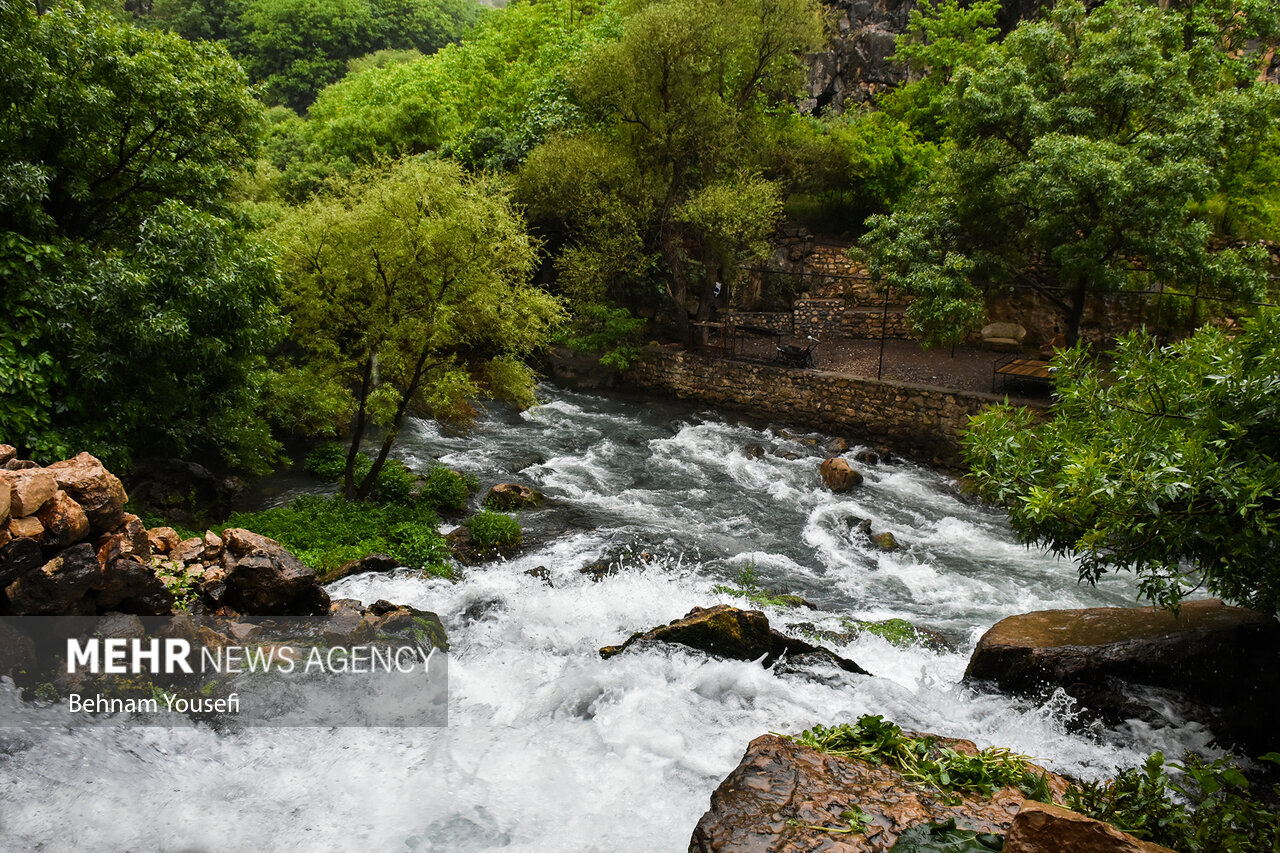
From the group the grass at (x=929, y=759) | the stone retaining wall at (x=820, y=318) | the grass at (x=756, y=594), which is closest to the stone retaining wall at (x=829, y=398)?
the stone retaining wall at (x=820, y=318)

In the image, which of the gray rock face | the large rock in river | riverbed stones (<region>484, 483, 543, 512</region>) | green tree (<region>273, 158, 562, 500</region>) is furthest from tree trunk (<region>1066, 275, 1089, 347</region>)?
the gray rock face

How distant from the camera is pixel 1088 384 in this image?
7.78m

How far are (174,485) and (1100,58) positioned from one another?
19.8 m

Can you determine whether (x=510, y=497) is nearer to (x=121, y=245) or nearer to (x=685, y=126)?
(x=121, y=245)

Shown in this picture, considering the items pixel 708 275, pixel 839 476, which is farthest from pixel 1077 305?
pixel 708 275

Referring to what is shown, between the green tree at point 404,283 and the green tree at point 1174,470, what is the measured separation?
8466mm

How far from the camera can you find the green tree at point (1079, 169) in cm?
1521

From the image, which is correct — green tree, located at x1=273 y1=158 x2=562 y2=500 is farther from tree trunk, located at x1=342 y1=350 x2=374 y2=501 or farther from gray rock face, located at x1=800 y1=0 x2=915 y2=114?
gray rock face, located at x1=800 y1=0 x2=915 y2=114

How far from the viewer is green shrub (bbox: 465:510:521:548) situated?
12516mm

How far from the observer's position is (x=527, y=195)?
24359 mm

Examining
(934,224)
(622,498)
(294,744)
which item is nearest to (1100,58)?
(934,224)

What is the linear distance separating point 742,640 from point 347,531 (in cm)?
680

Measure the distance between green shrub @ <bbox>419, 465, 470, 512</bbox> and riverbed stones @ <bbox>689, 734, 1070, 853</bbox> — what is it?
9.55m

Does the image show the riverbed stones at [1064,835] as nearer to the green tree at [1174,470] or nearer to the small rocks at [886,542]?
the green tree at [1174,470]
